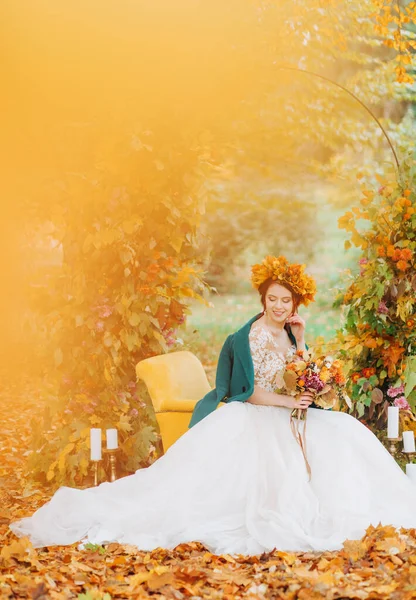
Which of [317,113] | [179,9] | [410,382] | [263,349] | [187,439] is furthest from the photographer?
[317,113]

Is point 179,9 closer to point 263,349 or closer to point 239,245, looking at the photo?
point 263,349

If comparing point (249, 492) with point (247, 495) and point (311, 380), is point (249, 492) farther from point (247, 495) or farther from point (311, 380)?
point (311, 380)

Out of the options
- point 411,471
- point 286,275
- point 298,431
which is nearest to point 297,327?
point 286,275

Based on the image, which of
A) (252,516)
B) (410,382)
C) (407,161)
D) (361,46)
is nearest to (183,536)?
(252,516)

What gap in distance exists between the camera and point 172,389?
4.32 m

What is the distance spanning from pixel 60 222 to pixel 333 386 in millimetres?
1920

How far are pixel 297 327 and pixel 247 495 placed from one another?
1.00 meters

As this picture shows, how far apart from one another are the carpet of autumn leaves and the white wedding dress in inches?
3.6

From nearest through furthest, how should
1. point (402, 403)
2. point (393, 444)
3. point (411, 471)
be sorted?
1. point (411, 471)
2. point (393, 444)
3. point (402, 403)

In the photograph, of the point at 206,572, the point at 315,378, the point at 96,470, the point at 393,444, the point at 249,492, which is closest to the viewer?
the point at 206,572

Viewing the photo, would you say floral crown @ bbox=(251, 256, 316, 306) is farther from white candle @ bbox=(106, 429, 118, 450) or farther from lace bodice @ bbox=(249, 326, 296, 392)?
white candle @ bbox=(106, 429, 118, 450)

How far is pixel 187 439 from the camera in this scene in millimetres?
3746

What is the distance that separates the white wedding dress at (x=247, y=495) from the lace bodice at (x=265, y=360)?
200 millimetres

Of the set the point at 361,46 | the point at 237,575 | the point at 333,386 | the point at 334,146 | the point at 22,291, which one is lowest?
the point at 237,575
